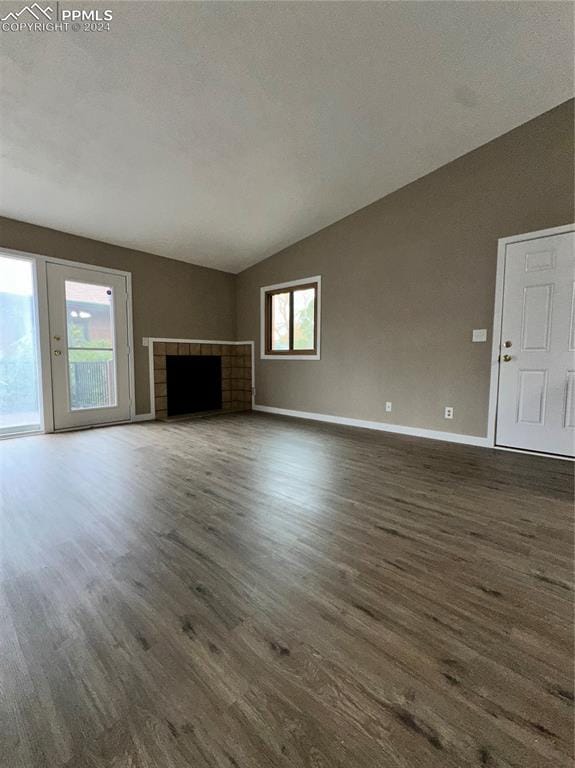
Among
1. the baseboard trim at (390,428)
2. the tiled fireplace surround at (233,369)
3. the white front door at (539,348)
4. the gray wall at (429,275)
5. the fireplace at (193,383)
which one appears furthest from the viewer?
the tiled fireplace surround at (233,369)

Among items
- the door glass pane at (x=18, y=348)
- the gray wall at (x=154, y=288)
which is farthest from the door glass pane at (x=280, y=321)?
the door glass pane at (x=18, y=348)

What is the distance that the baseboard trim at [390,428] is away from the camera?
3.45 m

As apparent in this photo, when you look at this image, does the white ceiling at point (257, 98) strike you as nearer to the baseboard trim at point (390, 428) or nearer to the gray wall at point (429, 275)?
the gray wall at point (429, 275)

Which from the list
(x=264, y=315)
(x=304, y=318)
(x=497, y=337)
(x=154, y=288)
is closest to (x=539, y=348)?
(x=497, y=337)

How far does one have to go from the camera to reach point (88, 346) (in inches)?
164

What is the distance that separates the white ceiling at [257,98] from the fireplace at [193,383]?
6.90ft

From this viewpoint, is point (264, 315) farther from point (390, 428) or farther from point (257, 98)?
point (257, 98)

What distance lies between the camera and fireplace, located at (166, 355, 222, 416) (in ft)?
16.8

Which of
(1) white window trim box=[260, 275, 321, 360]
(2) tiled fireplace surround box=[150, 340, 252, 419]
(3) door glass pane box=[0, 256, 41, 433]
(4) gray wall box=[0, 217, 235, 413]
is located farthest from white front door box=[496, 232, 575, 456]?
(3) door glass pane box=[0, 256, 41, 433]

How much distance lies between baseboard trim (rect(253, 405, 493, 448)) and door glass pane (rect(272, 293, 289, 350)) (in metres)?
1.03

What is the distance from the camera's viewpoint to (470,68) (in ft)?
7.98

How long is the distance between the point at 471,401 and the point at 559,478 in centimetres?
107

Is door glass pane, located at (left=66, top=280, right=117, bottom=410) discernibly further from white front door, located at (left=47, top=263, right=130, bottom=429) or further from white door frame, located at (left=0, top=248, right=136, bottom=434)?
white door frame, located at (left=0, top=248, right=136, bottom=434)

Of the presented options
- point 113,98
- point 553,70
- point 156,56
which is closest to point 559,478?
point 553,70
